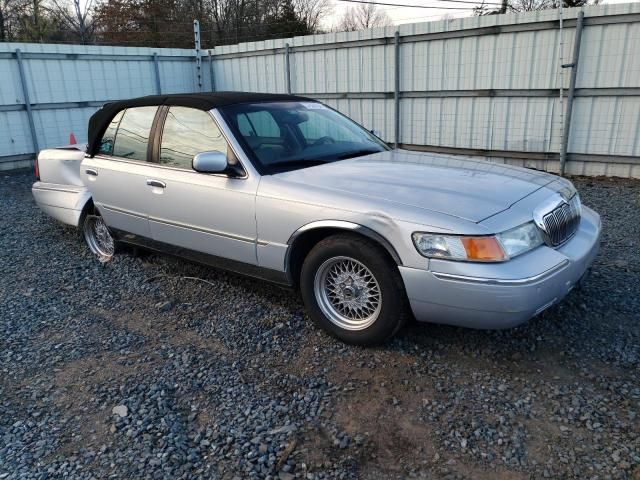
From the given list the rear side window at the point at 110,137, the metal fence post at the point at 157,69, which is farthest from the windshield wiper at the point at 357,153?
the metal fence post at the point at 157,69

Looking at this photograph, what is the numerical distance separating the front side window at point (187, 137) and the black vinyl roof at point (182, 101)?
0.08 metres

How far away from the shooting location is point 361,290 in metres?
3.42

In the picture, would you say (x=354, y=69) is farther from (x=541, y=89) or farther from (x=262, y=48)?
(x=541, y=89)

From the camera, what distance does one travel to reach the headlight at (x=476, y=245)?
289 cm

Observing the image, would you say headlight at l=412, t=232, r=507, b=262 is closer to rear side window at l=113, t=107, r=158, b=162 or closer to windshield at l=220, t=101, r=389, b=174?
windshield at l=220, t=101, r=389, b=174

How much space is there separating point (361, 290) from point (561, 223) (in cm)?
→ 135

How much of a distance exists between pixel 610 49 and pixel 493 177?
5.93 meters

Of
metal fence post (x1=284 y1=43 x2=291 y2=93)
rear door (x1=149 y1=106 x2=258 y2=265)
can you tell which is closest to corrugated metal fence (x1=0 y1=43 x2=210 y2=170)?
metal fence post (x1=284 y1=43 x2=291 y2=93)

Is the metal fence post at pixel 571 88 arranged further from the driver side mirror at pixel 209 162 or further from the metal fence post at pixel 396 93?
the driver side mirror at pixel 209 162

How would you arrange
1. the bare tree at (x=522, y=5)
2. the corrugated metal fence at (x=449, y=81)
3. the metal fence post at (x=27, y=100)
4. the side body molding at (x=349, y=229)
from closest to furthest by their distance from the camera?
the side body molding at (x=349, y=229), the corrugated metal fence at (x=449, y=81), the metal fence post at (x=27, y=100), the bare tree at (x=522, y=5)

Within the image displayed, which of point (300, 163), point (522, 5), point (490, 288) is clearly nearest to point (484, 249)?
point (490, 288)

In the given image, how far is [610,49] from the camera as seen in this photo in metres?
7.98

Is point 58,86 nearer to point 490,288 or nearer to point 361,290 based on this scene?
point 361,290

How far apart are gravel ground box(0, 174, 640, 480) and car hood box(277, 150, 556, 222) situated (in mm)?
979
